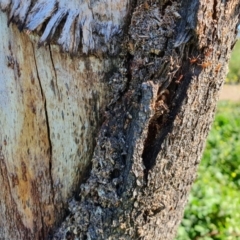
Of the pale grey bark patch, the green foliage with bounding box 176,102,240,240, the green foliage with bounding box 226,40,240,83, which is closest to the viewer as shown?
the pale grey bark patch

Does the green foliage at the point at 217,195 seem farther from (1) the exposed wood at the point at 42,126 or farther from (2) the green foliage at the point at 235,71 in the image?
(2) the green foliage at the point at 235,71

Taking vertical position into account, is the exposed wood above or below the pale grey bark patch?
below

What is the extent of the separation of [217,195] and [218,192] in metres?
0.33

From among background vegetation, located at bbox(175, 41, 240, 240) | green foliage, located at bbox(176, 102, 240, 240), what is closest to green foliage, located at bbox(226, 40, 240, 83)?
background vegetation, located at bbox(175, 41, 240, 240)

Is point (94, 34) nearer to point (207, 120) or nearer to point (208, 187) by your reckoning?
point (207, 120)

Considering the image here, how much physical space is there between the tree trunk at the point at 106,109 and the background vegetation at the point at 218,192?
7.71 ft

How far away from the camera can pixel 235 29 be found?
1.55 m

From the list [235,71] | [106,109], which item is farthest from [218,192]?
[235,71]

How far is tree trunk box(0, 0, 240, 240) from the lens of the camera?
146 centimetres

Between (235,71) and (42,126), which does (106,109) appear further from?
(235,71)

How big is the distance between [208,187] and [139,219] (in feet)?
10.4

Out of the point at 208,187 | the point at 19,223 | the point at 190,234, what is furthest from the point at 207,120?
the point at 208,187

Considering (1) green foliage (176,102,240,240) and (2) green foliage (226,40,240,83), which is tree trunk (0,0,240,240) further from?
(2) green foliage (226,40,240,83)

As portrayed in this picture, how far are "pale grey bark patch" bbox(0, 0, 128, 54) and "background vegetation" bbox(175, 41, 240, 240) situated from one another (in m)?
2.72
